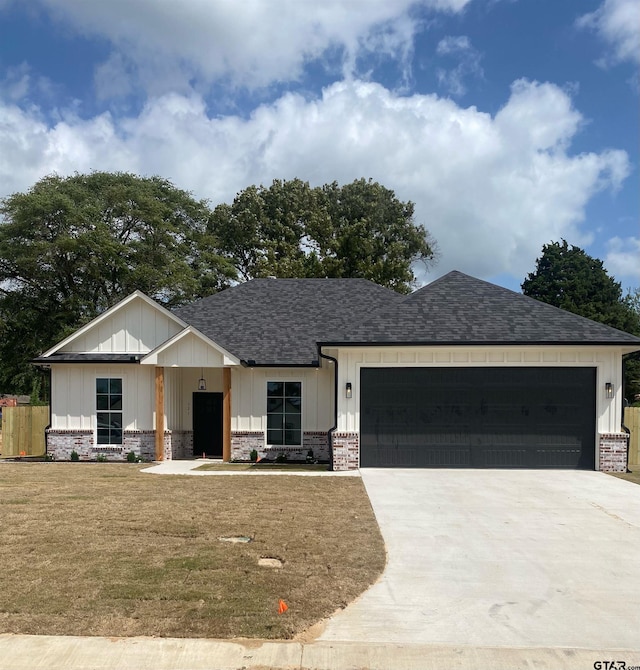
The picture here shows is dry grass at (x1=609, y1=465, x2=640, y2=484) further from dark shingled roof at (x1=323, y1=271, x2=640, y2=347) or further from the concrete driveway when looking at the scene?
dark shingled roof at (x1=323, y1=271, x2=640, y2=347)

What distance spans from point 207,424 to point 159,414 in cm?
212

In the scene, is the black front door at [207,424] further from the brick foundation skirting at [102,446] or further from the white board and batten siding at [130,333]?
the white board and batten siding at [130,333]

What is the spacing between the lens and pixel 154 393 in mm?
17484

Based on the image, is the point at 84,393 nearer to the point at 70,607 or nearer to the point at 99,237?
the point at 70,607

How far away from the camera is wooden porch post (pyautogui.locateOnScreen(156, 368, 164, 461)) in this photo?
16.8 meters

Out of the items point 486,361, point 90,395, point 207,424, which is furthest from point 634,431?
point 90,395

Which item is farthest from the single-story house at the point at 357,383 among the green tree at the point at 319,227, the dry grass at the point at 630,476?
the green tree at the point at 319,227

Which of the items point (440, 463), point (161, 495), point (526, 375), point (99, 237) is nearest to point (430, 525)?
point (161, 495)

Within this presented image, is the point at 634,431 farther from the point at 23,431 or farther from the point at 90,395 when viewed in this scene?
the point at 23,431

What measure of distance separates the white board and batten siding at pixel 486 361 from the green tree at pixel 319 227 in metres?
22.3

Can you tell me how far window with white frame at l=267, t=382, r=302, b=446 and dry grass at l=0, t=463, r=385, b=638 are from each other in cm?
527

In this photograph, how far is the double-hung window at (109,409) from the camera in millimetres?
17578

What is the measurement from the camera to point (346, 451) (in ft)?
48.7

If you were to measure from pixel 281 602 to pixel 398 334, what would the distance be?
9971mm
